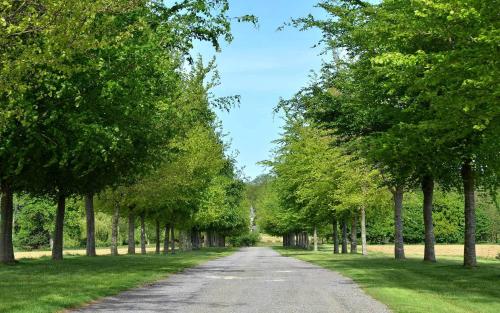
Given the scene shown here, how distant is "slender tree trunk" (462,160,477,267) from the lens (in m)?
22.6

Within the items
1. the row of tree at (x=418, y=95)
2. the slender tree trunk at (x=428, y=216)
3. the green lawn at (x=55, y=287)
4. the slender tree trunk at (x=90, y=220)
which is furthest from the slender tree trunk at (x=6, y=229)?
the slender tree trunk at (x=428, y=216)

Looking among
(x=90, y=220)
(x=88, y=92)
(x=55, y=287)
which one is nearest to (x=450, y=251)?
(x=90, y=220)

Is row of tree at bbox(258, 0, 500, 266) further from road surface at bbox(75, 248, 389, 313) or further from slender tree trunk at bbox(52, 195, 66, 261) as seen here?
slender tree trunk at bbox(52, 195, 66, 261)

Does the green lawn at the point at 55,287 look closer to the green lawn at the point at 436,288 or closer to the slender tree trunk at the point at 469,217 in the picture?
the green lawn at the point at 436,288

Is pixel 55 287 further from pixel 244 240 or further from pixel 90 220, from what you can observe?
pixel 244 240

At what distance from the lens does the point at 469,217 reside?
2264 cm

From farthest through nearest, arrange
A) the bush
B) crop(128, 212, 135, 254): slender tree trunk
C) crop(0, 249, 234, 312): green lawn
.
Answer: the bush → crop(128, 212, 135, 254): slender tree trunk → crop(0, 249, 234, 312): green lawn

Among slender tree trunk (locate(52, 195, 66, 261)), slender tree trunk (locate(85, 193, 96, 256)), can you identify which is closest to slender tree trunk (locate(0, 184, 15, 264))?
slender tree trunk (locate(52, 195, 66, 261))

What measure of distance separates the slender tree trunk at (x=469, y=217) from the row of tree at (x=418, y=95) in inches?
1.5

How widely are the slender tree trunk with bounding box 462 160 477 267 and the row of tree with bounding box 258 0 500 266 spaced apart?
0.04 metres

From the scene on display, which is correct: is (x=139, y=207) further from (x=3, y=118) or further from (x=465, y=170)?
(x=3, y=118)

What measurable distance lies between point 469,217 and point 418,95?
5.28m

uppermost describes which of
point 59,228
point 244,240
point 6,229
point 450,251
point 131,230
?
point 6,229

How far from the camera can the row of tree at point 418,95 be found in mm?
14633
